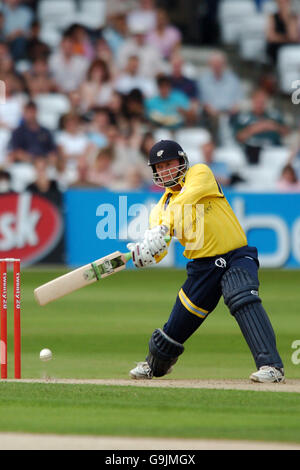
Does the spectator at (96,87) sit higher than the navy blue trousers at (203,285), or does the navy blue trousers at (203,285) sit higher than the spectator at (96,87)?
the spectator at (96,87)

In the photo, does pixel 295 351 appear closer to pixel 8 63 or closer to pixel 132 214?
pixel 132 214

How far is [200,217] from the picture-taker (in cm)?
812

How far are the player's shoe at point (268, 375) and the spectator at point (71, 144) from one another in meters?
10.1

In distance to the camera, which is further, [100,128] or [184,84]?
[184,84]

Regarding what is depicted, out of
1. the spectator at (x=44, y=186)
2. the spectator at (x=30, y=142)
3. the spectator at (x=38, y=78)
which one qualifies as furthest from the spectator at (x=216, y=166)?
the spectator at (x=38, y=78)

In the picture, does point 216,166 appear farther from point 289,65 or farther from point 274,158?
point 289,65

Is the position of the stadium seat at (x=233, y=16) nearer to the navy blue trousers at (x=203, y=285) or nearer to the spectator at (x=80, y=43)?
the spectator at (x=80, y=43)

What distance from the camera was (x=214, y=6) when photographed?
2170 centimetres

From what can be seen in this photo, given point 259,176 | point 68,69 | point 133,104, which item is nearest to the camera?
point 259,176

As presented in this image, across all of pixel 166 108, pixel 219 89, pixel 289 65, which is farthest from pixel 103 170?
pixel 289 65

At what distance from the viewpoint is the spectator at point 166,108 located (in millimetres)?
18750

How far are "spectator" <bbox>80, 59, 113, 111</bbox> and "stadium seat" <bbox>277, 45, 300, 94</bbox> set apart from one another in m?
3.41

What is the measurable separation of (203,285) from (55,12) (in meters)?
12.9

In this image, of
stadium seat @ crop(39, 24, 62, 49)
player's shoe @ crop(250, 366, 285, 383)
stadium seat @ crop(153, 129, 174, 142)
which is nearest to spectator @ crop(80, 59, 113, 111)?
stadium seat @ crop(153, 129, 174, 142)
